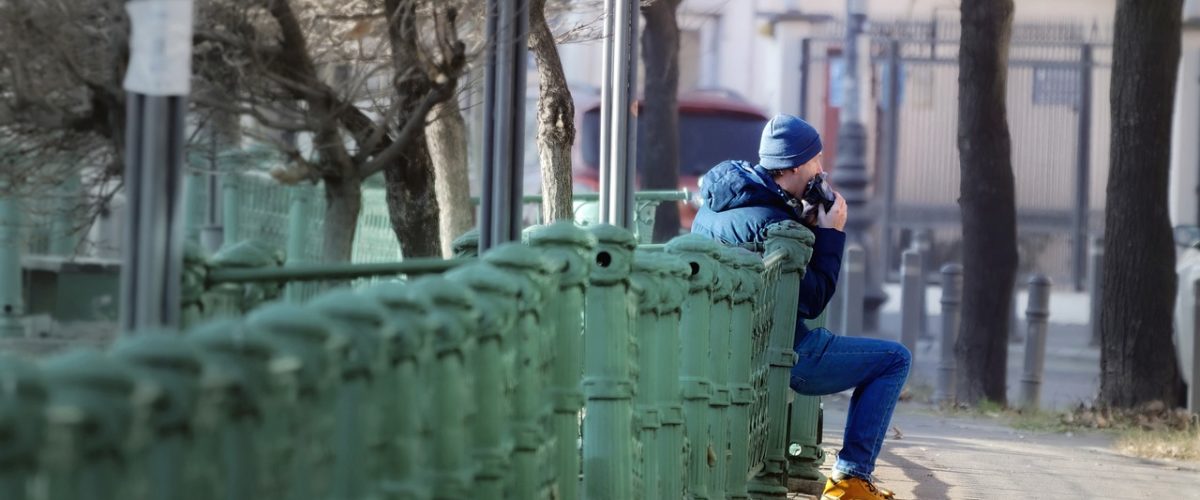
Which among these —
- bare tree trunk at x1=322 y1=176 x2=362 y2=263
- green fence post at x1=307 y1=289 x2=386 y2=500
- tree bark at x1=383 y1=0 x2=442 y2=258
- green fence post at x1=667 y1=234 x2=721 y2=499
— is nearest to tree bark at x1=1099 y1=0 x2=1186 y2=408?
tree bark at x1=383 y1=0 x2=442 y2=258

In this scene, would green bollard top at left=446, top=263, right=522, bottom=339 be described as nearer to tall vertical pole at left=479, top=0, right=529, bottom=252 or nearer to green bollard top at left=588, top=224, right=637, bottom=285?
green bollard top at left=588, top=224, right=637, bottom=285

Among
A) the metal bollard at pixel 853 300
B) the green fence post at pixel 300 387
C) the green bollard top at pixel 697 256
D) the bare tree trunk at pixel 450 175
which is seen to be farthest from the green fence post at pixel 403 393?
the metal bollard at pixel 853 300

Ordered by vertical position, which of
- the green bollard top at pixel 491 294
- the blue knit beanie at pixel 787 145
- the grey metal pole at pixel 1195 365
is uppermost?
the blue knit beanie at pixel 787 145

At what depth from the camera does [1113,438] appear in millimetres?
10539

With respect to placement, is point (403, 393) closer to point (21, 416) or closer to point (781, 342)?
point (21, 416)

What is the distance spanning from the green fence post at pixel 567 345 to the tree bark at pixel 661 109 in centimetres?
1158

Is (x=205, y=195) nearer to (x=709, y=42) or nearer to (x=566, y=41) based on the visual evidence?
(x=566, y=41)

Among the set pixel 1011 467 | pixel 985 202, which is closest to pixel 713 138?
pixel 985 202

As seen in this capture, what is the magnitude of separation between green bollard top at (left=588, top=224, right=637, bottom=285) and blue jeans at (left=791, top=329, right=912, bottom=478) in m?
2.23

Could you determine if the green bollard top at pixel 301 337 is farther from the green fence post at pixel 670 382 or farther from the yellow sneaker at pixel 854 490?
the yellow sneaker at pixel 854 490

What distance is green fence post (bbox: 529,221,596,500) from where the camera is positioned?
4.12 metres

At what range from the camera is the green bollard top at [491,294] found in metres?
3.38

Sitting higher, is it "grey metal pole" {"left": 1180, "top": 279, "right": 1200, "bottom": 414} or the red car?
the red car

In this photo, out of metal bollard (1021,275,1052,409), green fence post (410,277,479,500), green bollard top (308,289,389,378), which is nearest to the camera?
green bollard top (308,289,389,378)
